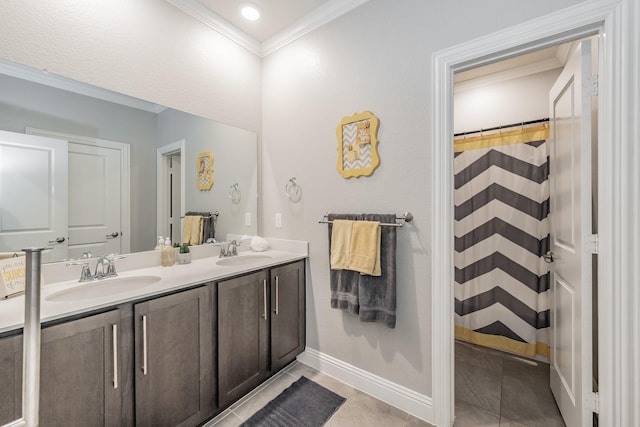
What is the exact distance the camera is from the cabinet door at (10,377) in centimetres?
89

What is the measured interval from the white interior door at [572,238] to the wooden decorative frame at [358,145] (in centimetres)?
100

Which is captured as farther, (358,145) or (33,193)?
(358,145)

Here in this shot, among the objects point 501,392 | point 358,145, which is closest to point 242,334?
point 358,145

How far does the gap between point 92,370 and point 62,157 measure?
1.11 meters

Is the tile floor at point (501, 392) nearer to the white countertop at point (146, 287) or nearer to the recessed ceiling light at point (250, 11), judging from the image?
the white countertop at point (146, 287)

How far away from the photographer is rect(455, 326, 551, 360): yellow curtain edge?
2.15m

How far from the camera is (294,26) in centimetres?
210

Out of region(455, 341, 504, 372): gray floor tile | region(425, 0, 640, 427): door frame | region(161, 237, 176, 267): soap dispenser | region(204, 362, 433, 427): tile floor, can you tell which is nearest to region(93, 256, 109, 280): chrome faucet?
region(161, 237, 176, 267): soap dispenser

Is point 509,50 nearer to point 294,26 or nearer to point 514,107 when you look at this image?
point 514,107

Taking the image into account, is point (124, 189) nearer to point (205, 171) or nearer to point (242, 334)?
point (205, 171)

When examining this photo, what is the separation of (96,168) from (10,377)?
1080 millimetres

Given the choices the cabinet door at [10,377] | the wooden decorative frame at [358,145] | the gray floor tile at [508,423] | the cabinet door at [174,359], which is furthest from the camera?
the wooden decorative frame at [358,145]

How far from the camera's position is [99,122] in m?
1.56

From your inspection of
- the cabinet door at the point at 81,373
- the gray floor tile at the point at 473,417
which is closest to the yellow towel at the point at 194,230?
the cabinet door at the point at 81,373
